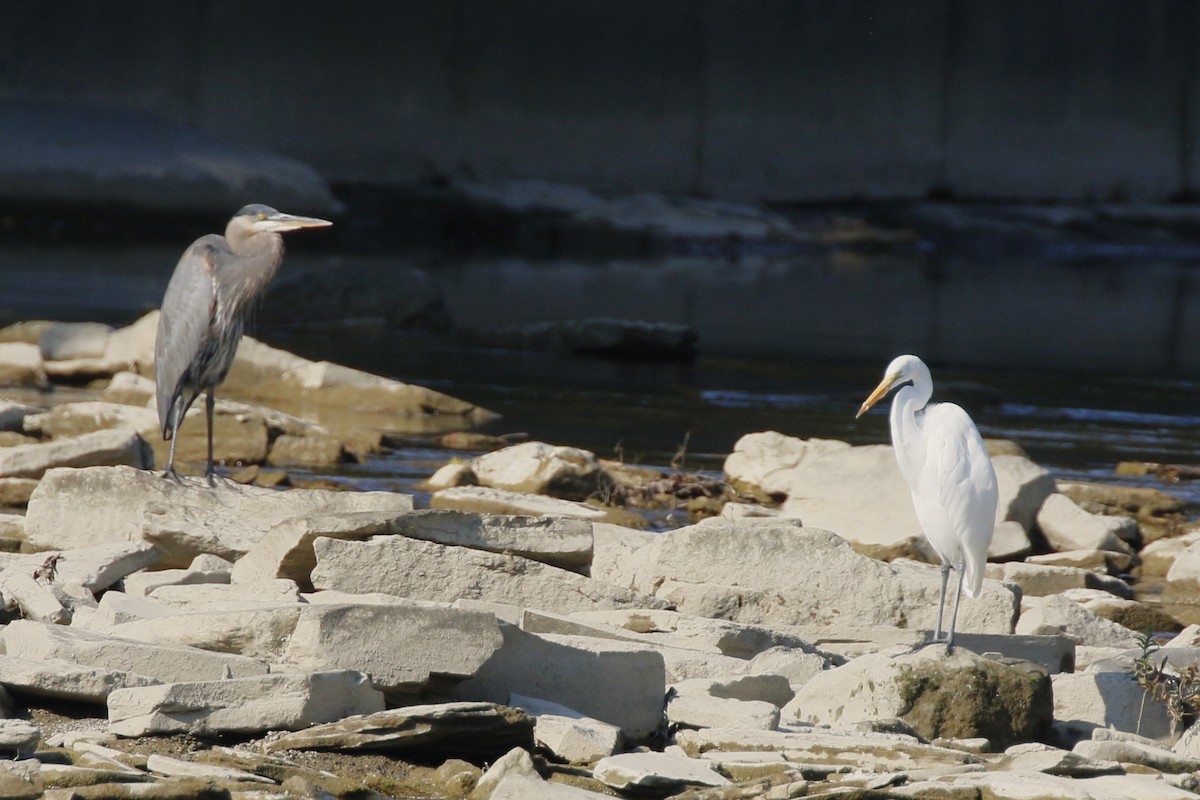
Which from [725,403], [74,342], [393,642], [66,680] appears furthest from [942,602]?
[74,342]

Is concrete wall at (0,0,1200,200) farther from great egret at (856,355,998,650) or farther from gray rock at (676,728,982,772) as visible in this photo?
gray rock at (676,728,982,772)

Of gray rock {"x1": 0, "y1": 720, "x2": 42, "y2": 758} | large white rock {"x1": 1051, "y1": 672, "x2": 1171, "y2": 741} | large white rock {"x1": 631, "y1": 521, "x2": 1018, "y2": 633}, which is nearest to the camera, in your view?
gray rock {"x1": 0, "y1": 720, "x2": 42, "y2": 758}

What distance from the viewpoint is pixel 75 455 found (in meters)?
6.61

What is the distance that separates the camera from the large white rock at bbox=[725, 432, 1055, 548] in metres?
7.25

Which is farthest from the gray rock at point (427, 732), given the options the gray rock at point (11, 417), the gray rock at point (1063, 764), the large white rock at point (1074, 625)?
the gray rock at point (11, 417)

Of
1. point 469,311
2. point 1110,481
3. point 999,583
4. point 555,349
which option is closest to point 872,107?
point 469,311

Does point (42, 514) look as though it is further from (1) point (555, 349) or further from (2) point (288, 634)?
(1) point (555, 349)

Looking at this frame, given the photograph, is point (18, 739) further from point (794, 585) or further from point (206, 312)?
point (206, 312)

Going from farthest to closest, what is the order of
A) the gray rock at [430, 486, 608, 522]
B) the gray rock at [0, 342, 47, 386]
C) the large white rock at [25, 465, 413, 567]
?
the gray rock at [0, 342, 47, 386], the gray rock at [430, 486, 608, 522], the large white rock at [25, 465, 413, 567]

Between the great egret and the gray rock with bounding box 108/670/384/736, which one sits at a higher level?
the great egret

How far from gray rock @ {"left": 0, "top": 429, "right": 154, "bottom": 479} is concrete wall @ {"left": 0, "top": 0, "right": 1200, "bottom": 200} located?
18.2 meters

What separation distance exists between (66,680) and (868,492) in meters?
4.43

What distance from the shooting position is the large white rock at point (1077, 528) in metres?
7.20

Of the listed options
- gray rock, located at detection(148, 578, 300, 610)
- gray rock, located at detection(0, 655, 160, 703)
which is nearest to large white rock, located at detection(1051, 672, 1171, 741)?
gray rock, located at detection(148, 578, 300, 610)
